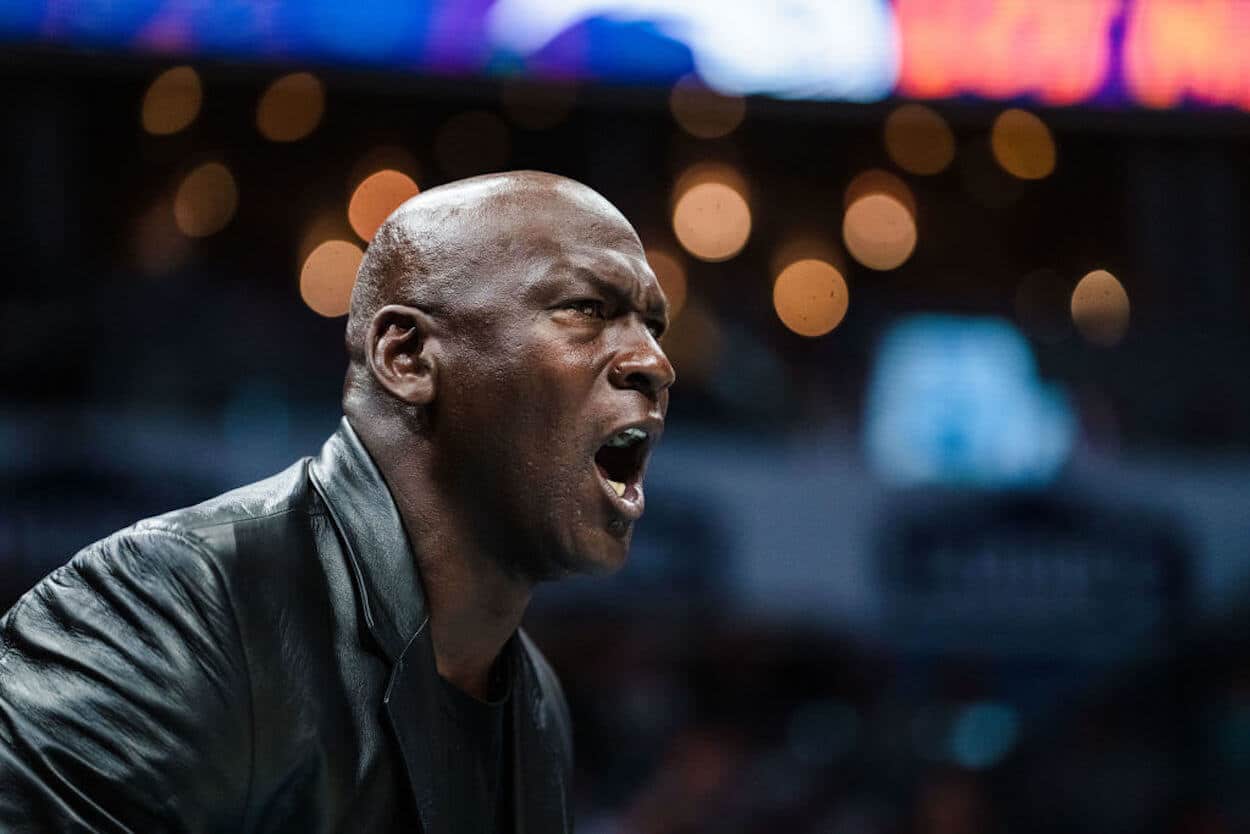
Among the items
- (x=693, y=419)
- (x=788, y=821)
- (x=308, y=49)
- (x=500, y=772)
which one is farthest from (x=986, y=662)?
(x=500, y=772)

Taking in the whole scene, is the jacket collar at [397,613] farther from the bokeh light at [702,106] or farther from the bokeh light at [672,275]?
the bokeh light at [672,275]

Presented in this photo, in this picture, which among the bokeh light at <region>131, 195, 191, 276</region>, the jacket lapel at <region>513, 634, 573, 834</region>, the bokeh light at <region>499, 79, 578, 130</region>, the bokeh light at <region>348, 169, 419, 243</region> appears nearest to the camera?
the jacket lapel at <region>513, 634, 573, 834</region>

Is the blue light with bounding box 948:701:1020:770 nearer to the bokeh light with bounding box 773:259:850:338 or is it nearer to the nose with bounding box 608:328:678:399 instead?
the bokeh light with bounding box 773:259:850:338

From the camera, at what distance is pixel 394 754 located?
172cm

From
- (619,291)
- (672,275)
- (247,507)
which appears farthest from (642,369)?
(672,275)

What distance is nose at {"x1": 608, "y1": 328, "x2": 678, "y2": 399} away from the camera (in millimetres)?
1850

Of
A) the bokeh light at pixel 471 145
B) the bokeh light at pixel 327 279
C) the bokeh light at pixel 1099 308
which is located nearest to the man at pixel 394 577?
the bokeh light at pixel 327 279

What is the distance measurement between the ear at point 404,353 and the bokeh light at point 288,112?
11.4 feet

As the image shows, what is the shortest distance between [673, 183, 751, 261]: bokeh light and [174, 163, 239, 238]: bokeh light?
1.61 meters

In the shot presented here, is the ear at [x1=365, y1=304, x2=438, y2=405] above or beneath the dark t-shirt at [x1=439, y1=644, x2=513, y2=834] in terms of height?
above

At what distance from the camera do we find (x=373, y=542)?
1.82 metres

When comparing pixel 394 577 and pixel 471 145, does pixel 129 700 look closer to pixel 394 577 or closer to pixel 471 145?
pixel 394 577

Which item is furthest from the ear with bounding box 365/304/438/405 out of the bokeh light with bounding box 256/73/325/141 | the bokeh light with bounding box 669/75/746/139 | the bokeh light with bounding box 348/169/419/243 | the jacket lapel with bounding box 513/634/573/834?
the bokeh light with bounding box 348/169/419/243

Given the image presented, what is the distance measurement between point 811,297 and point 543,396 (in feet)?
13.7
